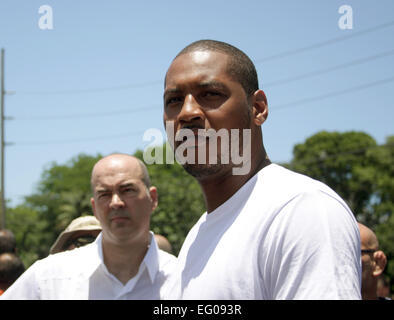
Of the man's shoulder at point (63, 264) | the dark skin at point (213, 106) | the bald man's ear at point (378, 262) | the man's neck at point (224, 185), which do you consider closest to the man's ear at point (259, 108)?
the dark skin at point (213, 106)

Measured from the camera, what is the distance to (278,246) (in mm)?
1414

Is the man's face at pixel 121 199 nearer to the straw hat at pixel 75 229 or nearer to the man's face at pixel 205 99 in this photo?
the straw hat at pixel 75 229

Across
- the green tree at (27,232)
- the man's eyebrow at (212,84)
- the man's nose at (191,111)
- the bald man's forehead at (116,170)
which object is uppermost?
the man's eyebrow at (212,84)

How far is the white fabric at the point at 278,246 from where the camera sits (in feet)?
4.37

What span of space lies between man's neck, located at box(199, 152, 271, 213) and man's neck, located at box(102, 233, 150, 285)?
162cm

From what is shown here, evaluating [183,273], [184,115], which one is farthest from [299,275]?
[184,115]

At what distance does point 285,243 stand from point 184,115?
0.59 meters

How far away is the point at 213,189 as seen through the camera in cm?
188

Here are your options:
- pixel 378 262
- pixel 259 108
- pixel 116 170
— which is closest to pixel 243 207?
pixel 259 108

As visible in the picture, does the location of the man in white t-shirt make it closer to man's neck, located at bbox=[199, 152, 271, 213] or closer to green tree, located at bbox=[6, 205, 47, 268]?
man's neck, located at bbox=[199, 152, 271, 213]

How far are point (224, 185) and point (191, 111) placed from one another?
0.95ft

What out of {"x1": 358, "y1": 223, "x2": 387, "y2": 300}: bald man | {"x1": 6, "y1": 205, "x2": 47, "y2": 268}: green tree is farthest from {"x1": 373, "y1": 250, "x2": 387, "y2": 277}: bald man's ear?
{"x1": 6, "y1": 205, "x2": 47, "y2": 268}: green tree
